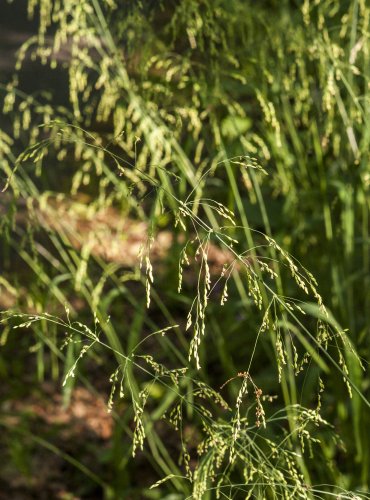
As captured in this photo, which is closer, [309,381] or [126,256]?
[309,381]

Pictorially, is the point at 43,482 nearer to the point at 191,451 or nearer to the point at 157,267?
the point at 191,451

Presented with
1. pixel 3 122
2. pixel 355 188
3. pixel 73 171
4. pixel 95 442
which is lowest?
pixel 95 442

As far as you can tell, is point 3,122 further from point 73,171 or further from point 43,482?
point 43,482

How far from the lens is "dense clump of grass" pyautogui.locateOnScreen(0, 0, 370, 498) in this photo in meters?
1.14

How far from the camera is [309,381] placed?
214 centimetres

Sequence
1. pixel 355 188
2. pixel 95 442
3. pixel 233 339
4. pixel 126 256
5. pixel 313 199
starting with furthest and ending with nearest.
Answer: pixel 126 256 → pixel 233 339 → pixel 95 442 → pixel 313 199 → pixel 355 188

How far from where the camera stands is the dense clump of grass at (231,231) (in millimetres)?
1141

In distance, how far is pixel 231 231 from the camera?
8.33 ft

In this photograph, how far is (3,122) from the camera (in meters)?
3.31

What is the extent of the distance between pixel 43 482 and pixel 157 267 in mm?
1062

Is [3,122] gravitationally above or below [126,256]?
above

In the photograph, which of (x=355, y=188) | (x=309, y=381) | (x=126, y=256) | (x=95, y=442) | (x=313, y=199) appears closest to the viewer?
(x=355, y=188)

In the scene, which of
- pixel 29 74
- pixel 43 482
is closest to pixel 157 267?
pixel 29 74

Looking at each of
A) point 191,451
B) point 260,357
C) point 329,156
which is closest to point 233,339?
point 260,357
